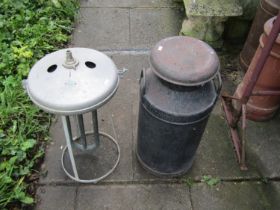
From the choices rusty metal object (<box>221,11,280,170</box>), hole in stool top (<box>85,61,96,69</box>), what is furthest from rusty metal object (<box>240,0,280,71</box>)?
hole in stool top (<box>85,61,96,69</box>)

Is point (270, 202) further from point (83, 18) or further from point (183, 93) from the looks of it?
point (83, 18)

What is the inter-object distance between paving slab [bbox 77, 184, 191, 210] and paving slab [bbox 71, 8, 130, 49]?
2.31 meters

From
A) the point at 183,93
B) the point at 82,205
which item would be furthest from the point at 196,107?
the point at 82,205

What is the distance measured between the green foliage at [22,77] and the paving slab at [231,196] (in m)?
1.60

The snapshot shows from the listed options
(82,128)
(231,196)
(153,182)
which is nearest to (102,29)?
(82,128)

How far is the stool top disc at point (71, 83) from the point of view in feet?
7.01

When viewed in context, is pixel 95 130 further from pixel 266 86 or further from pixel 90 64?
pixel 266 86

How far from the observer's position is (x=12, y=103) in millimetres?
3564

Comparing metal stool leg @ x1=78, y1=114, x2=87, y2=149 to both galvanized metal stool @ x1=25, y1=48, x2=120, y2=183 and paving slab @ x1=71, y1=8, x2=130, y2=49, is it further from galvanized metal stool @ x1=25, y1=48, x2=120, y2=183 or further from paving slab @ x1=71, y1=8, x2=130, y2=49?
paving slab @ x1=71, y1=8, x2=130, y2=49

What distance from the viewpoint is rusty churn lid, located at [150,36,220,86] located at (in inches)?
91.9

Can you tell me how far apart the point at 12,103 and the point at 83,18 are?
7.10 ft

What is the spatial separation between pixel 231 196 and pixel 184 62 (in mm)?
1516

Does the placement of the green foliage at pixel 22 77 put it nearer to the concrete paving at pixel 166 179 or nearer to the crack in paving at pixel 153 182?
the concrete paving at pixel 166 179

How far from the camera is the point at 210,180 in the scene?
3158 mm
